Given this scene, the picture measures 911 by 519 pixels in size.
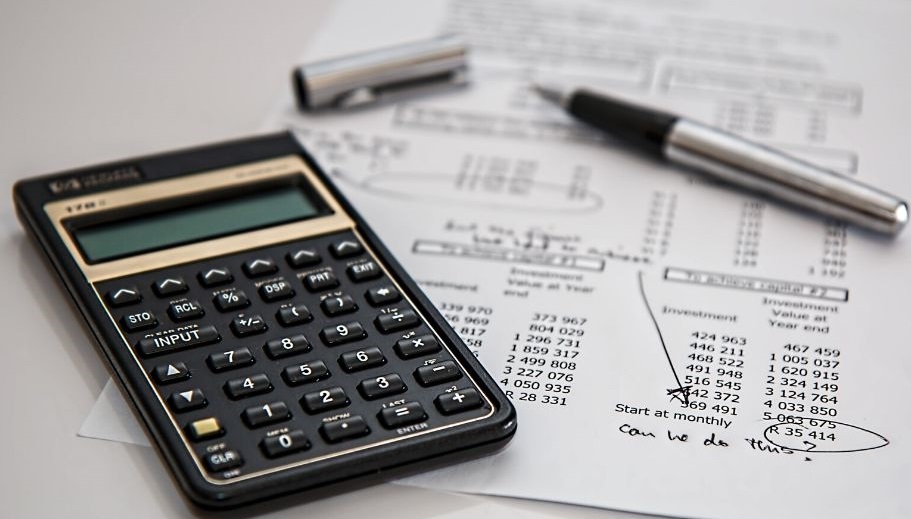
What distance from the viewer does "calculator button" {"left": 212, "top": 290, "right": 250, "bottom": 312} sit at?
46 centimetres

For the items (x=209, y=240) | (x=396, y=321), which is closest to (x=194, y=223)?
(x=209, y=240)

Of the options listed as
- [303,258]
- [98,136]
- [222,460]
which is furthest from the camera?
[98,136]

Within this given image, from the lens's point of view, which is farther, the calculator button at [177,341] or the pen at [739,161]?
the pen at [739,161]

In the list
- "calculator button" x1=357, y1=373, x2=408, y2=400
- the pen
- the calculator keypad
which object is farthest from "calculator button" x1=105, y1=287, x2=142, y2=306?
the pen

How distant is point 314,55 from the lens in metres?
0.71

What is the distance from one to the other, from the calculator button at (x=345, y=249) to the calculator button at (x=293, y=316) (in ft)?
0.13

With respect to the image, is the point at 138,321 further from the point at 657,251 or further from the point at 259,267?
the point at 657,251

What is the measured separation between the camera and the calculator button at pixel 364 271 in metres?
0.48

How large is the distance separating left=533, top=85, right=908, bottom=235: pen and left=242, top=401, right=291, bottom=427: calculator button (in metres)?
0.28

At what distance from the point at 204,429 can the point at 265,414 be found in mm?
22

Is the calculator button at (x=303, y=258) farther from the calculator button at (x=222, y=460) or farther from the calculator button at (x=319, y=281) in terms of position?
the calculator button at (x=222, y=460)

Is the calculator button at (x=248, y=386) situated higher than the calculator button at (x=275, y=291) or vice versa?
the calculator button at (x=275, y=291)

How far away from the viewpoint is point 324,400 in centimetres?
42

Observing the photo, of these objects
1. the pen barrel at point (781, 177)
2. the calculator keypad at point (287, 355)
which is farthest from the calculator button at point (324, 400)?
the pen barrel at point (781, 177)
